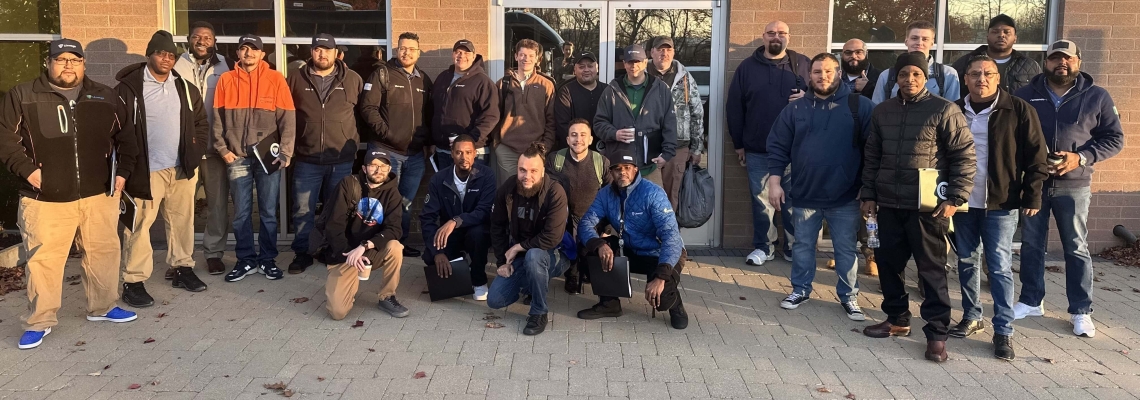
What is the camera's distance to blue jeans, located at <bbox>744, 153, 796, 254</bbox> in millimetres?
7535

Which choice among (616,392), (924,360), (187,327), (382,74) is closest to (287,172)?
(382,74)

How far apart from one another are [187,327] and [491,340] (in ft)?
6.69

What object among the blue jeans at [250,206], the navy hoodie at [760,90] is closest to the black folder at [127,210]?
the blue jeans at [250,206]

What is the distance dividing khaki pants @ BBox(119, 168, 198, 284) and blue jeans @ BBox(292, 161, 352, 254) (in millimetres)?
816

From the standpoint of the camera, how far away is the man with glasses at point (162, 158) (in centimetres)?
603

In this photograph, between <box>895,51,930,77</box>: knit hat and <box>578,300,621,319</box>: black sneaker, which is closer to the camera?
<box>895,51,930,77</box>: knit hat

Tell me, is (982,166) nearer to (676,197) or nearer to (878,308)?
(878,308)

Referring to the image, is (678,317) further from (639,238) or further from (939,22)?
(939,22)

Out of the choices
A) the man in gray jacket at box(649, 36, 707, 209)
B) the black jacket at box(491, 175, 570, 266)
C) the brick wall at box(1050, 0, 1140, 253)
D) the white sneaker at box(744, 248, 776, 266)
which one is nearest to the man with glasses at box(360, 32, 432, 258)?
the black jacket at box(491, 175, 570, 266)

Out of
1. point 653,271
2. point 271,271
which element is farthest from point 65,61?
point 653,271

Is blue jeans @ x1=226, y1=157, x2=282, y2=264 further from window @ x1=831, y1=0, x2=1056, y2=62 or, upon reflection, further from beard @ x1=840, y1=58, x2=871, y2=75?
window @ x1=831, y1=0, x2=1056, y2=62

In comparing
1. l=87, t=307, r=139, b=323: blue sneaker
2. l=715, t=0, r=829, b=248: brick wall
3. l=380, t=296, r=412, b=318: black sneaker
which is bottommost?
l=87, t=307, r=139, b=323: blue sneaker

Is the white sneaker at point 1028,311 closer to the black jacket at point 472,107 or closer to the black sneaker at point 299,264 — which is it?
the black jacket at point 472,107

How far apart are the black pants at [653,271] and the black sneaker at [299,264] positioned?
2654mm
